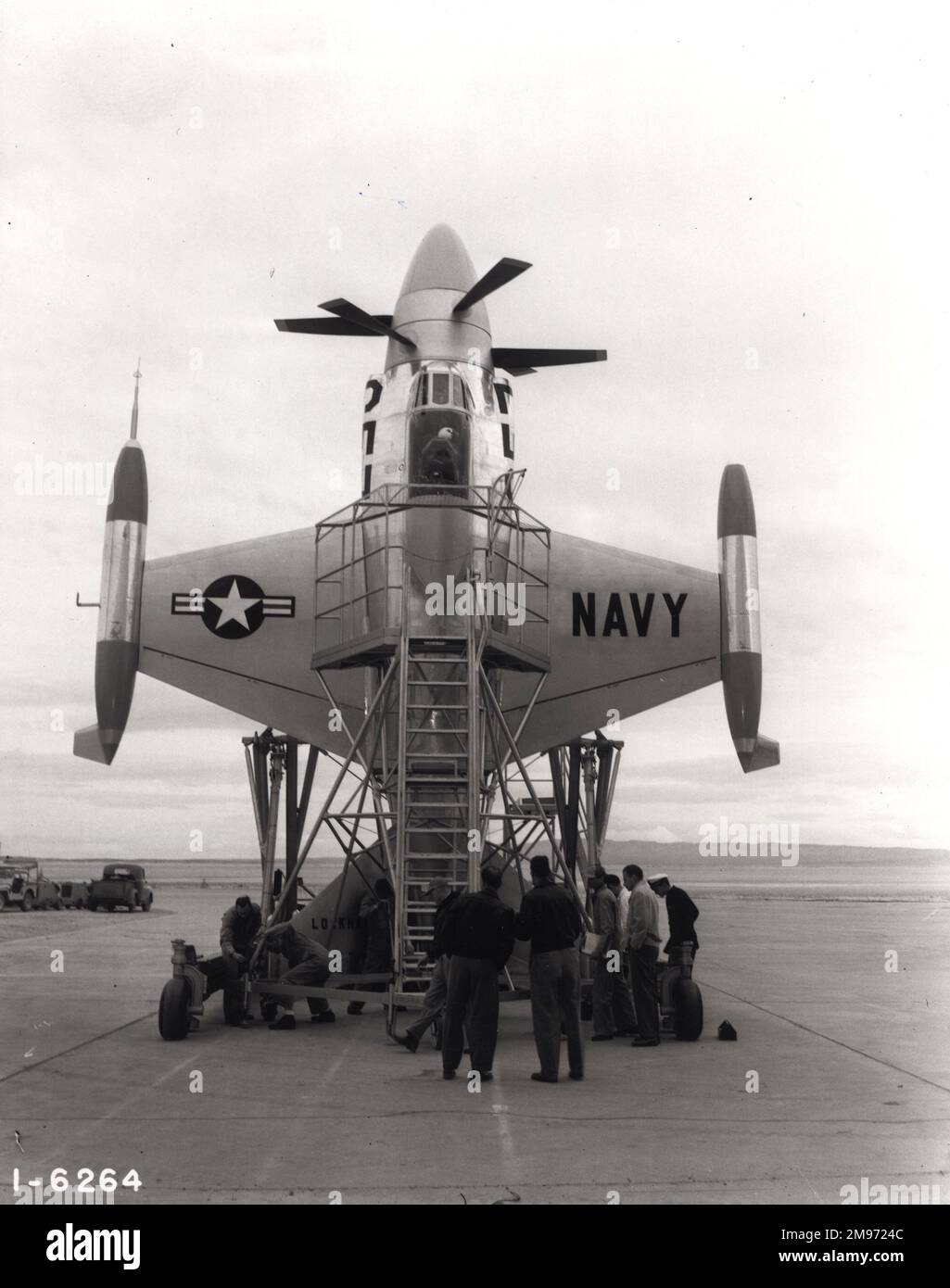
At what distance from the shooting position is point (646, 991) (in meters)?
12.2

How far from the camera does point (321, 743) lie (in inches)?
643

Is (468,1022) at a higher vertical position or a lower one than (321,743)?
lower

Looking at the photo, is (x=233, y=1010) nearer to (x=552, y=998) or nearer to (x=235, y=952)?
(x=235, y=952)

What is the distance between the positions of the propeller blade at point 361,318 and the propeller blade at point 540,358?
1553 mm

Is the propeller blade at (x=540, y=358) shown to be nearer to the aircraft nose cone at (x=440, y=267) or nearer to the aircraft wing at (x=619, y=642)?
the aircraft nose cone at (x=440, y=267)

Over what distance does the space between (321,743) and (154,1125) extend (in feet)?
27.8

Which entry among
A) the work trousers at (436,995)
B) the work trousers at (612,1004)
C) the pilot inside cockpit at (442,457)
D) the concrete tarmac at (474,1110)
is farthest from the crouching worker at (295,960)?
the pilot inside cockpit at (442,457)

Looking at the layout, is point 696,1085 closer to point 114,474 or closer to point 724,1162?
point 724,1162

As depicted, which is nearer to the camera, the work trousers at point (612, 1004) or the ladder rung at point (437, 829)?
the work trousers at point (612, 1004)

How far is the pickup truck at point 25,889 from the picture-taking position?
3906 cm

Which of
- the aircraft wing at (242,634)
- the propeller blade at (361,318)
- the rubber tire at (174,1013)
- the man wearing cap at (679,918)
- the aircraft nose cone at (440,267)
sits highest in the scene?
the aircraft nose cone at (440,267)

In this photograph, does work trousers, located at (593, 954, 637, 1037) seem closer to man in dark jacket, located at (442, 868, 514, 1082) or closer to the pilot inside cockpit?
man in dark jacket, located at (442, 868, 514, 1082)
